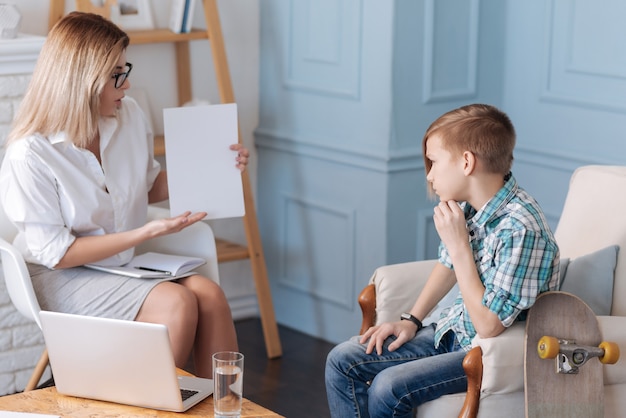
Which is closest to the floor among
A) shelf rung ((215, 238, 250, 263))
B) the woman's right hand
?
shelf rung ((215, 238, 250, 263))

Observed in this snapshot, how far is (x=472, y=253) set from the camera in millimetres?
2346

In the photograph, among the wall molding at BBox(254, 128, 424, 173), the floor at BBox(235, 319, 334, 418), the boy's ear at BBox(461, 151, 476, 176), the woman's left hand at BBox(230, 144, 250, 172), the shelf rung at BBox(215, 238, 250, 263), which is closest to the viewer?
the boy's ear at BBox(461, 151, 476, 176)

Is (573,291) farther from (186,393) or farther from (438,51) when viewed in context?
(438,51)

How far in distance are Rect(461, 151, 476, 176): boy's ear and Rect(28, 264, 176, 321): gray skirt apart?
0.96m

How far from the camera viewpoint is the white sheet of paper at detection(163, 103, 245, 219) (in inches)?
112

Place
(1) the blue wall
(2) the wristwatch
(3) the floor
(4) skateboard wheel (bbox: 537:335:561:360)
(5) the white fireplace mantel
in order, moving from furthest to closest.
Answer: (1) the blue wall, (3) the floor, (5) the white fireplace mantel, (2) the wristwatch, (4) skateboard wheel (bbox: 537:335:561:360)

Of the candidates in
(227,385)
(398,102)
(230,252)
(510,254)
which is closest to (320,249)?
(230,252)

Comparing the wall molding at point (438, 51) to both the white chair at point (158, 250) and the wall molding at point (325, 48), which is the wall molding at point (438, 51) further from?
the white chair at point (158, 250)

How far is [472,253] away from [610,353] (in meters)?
0.38

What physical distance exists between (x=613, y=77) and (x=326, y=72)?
1059mm

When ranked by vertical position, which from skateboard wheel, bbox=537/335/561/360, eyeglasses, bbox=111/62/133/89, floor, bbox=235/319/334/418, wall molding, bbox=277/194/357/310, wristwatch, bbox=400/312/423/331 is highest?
eyeglasses, bbox=111/62/133/89

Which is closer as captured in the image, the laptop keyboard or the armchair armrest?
the laptop keyboard

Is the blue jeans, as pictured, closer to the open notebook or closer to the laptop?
the laptop

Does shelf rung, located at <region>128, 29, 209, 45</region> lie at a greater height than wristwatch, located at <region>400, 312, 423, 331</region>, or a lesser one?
greater
